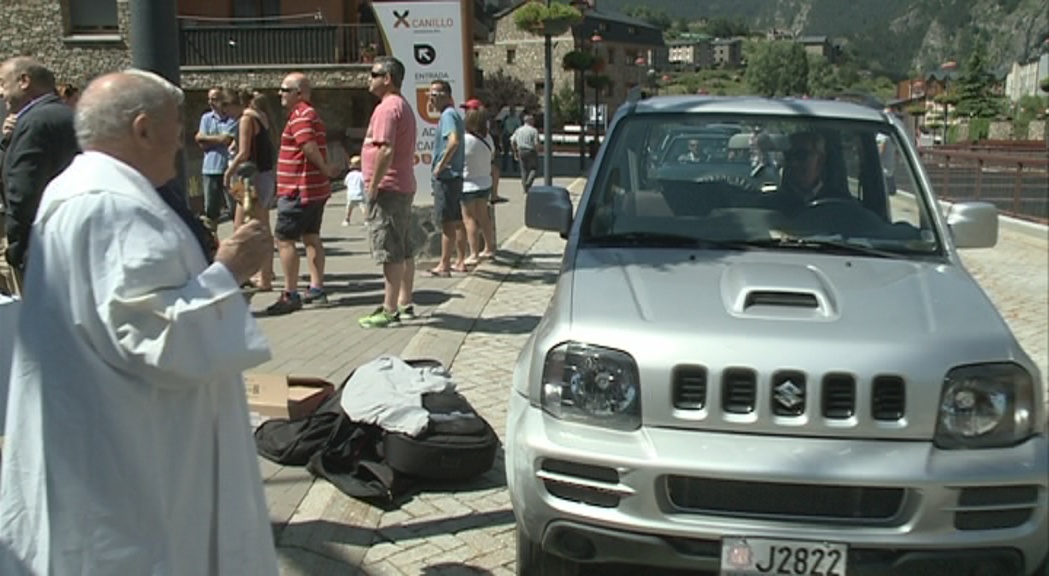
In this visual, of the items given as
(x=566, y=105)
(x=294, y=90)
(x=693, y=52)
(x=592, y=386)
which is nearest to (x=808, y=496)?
(x=592, y=386)

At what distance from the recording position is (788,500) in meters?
3.07

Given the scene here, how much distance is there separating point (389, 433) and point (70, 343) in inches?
87.6

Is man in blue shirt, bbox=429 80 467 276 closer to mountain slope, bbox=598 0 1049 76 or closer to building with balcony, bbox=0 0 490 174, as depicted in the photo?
building with balcony, bbox=0 0 490 174

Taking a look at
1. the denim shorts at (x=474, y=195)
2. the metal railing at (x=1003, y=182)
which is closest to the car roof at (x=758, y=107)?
the denim shorts at (x=474, y=195)

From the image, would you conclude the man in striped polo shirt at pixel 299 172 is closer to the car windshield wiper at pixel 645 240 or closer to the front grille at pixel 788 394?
the car windshield wiper at pixel 645 240

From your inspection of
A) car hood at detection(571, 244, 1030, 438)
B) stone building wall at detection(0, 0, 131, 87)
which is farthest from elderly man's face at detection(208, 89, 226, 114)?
stone building wall at detection(0, 0, 131, 87)

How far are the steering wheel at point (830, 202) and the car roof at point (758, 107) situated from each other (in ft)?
1.43

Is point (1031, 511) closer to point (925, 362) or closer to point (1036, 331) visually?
point (925, 362)

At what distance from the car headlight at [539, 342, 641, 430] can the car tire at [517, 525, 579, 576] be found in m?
0.50

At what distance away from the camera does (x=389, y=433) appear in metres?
4.36

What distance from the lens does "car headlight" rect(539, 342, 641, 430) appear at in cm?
320

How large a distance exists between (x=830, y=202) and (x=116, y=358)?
326 centimetres

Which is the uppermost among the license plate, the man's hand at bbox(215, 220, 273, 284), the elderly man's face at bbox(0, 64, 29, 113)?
the elderly man's face at bbox(0, 64, 29, 113)

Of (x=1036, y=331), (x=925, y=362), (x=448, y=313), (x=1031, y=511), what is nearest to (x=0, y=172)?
(x=448, y=313)
